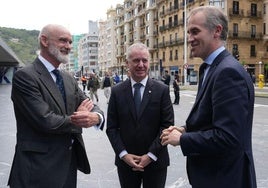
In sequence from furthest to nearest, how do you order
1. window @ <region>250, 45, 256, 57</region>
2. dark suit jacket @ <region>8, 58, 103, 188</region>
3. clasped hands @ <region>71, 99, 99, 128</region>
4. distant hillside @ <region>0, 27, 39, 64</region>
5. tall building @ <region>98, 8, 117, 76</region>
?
distant hillside @ <region>0, 27, 39, 64</region>
tall building @ <region>98, 8, 117, 76</region>
window @ <region>250, 45, 256, 57</region>
clasped hands @ <region>71, 99, 99, 128</region>
dark suit jacket @ <region>8, 58, 103, 188</region>

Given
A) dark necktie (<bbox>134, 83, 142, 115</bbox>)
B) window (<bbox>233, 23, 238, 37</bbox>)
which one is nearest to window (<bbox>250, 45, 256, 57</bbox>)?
window (<bbox>233, 23, 238, 37</bbox>)

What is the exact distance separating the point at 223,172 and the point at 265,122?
9.57 meters

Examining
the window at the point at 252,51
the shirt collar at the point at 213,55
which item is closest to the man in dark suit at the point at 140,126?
the shirt collar at the point at 213,55

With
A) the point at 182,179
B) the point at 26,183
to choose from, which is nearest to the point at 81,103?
the point at 26,183

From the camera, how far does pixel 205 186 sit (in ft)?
7.50

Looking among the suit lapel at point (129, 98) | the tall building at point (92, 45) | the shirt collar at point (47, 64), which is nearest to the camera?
the shirt collar at point (47, 64)

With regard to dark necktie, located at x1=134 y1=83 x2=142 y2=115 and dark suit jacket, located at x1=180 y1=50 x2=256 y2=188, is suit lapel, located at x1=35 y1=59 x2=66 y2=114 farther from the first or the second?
dark suit jacket, located at x1=180 y1=50 x2=256 y2=188

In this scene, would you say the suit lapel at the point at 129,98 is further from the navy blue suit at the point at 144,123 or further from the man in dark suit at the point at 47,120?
the man in dark suit at the point at 47,120

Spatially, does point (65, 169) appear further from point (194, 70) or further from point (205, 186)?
point (194, 70)

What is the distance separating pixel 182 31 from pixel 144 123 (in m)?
56.3

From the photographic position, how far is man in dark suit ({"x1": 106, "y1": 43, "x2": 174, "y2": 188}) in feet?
10.3

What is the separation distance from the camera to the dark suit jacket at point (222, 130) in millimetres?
2059

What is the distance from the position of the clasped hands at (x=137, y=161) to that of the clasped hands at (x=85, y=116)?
44 cm

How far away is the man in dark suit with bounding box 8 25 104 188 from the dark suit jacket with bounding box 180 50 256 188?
990 millimetres
